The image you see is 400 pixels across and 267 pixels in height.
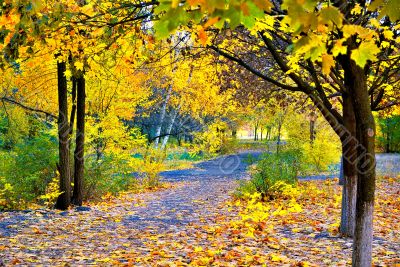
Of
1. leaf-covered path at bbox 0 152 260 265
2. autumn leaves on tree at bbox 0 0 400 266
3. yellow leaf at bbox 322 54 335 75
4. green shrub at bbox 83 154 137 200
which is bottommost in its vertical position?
leaf-covered path at bbox 0 152 260 265

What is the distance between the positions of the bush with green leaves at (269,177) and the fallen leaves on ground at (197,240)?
1330mm

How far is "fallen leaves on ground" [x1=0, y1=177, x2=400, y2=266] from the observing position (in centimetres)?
602

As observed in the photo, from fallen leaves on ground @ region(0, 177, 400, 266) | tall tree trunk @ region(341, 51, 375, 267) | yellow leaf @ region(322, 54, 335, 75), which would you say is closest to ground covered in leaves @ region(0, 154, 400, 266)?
fallen leaves on ground @ region(0, 177, 400, 266)

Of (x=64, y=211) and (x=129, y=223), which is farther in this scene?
(x=64, y=211)

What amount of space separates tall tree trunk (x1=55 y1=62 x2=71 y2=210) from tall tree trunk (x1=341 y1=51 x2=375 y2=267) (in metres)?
7.42

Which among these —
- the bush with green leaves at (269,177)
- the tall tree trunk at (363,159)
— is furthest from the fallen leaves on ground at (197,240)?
the bush with green leaves at (269,177)

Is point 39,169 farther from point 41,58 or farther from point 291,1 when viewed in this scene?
point 291,1

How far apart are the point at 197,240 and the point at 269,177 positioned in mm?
5441

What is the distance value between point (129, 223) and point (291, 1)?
8.02m

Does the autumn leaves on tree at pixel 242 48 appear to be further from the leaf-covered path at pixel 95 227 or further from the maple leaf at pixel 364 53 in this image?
the leaf-covered path at pixel 95 227

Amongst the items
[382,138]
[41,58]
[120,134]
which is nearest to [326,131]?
[120,134]

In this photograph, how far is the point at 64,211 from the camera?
1052 cm

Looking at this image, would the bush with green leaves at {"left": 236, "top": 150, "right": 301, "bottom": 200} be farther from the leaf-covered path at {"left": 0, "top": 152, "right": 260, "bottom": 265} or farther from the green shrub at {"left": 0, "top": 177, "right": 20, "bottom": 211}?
the green shrub at {"left": 0, "top": 177, "right": 20, "bottom": 211}

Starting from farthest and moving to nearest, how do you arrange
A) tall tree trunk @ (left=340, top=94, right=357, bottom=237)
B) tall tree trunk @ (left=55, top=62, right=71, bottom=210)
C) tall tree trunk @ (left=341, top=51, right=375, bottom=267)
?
tall tree trunk @ (left=55, top=62, right=71, bottom=210) < tall tree trunk @ (left=340, top=94, right=357, bottom=237) < tall tree trunk @ (left=341, top=51, right=375, bottom=267)
